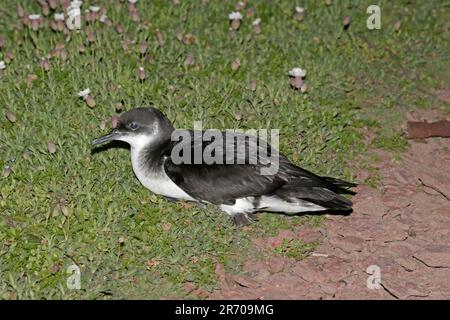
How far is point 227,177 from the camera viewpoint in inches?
275

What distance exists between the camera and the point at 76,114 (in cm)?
844

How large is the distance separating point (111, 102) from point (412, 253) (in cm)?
379

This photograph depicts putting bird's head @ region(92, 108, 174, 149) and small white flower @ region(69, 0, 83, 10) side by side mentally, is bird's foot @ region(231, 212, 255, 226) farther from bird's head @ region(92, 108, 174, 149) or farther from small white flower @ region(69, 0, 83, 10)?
small white flower @ region(69, 0, 83, 10)

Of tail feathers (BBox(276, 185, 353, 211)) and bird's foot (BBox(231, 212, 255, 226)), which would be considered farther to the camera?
bird's foot (BBox(231, 212, 255, 226))

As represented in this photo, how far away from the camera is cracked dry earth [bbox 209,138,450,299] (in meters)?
6.61

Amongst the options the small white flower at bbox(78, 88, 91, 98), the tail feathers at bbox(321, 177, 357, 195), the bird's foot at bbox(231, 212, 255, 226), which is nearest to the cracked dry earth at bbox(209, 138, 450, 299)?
the bird's foot at bbox(231, 212, 255, 226)

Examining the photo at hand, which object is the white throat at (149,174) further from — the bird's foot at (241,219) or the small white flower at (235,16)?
the small white flower at (235,16)

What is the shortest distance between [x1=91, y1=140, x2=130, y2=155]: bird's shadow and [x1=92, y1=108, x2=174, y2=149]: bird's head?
48cm

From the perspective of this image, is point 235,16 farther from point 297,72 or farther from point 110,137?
point 110,137

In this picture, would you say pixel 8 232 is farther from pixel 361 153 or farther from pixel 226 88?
pixel 361 153

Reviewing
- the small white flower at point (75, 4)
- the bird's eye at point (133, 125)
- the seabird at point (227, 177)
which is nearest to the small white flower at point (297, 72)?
the seabird at point (227, 177)

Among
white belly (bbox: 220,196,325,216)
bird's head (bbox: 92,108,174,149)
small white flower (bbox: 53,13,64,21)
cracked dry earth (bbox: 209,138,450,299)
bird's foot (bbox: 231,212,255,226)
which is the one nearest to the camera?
cracked dry earth (bbox: 209,138,450,299)

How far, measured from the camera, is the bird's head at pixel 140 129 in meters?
7.39
